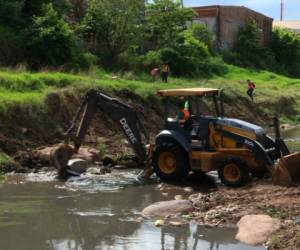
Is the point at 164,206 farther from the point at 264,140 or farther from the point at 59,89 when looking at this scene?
the point at 59,89

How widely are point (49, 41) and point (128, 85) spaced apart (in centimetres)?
524

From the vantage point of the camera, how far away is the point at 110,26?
35750 mm

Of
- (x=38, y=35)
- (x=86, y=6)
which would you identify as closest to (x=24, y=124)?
(x=38, y=35)

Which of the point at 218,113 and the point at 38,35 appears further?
the point at 38,35

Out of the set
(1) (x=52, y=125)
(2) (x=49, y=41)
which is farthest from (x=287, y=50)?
(1) (x=52, y=125)

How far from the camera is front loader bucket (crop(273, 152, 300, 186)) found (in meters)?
13.9

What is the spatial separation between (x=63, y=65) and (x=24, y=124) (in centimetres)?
997

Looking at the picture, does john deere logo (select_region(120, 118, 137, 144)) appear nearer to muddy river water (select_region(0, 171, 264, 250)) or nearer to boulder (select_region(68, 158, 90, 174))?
muddy river water (select_region(0, 171, 264, 250))

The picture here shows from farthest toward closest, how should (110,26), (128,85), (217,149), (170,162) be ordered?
(110,26) < (128,85) < (170,162) < (217,149)

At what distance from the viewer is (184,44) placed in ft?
133

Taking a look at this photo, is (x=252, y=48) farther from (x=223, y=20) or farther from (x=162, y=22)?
(x=162, y=22)

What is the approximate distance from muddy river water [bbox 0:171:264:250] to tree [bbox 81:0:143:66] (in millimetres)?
20382

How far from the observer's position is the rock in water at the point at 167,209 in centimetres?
1222

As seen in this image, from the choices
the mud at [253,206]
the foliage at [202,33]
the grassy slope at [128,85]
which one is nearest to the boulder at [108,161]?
the grassy slope at [128,85]
